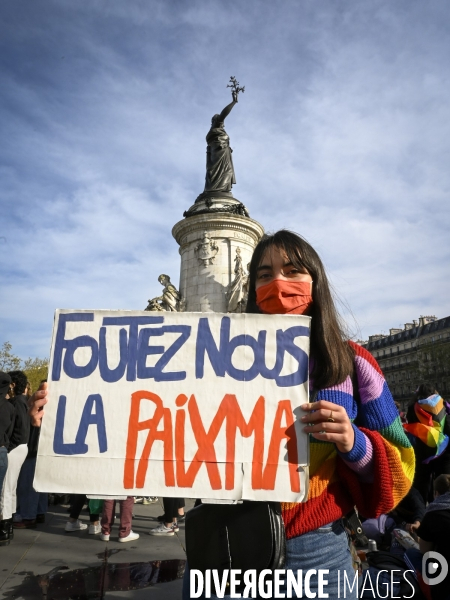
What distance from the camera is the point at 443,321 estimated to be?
211 feet

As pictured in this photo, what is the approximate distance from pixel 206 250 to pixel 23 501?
1126 cm

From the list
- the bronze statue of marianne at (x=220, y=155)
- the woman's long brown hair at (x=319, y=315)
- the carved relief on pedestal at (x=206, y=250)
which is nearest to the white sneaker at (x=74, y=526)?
the woman's long brown hair at (x=319, y=315)

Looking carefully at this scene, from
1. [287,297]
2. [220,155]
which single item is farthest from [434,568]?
[220,155]

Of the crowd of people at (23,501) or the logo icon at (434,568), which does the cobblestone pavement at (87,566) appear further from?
the logo icon at (434,568)

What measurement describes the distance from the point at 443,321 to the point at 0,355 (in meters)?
55.5

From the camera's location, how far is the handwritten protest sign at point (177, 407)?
176cm

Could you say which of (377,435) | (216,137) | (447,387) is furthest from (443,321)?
(377,435)

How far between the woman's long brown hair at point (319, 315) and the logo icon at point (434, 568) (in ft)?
4.98

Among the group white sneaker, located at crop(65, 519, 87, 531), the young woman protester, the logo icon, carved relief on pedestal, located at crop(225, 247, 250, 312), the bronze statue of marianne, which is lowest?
white sneaker, located at crop(65, 519, 87, 531)

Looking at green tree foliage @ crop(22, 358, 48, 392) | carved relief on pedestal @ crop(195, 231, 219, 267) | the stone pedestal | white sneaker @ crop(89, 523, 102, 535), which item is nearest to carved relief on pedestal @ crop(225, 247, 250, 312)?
the stone pedestal

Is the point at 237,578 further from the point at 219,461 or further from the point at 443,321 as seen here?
the point at 443,321

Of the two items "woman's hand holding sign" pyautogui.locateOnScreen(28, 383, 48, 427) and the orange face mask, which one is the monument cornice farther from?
"woman's hand holding sign" pyautogui.locateOnScreen(28, 383, 48, 427)

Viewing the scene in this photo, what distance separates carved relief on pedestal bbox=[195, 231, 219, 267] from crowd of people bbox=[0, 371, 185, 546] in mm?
10100

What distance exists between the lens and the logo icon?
101 inches
